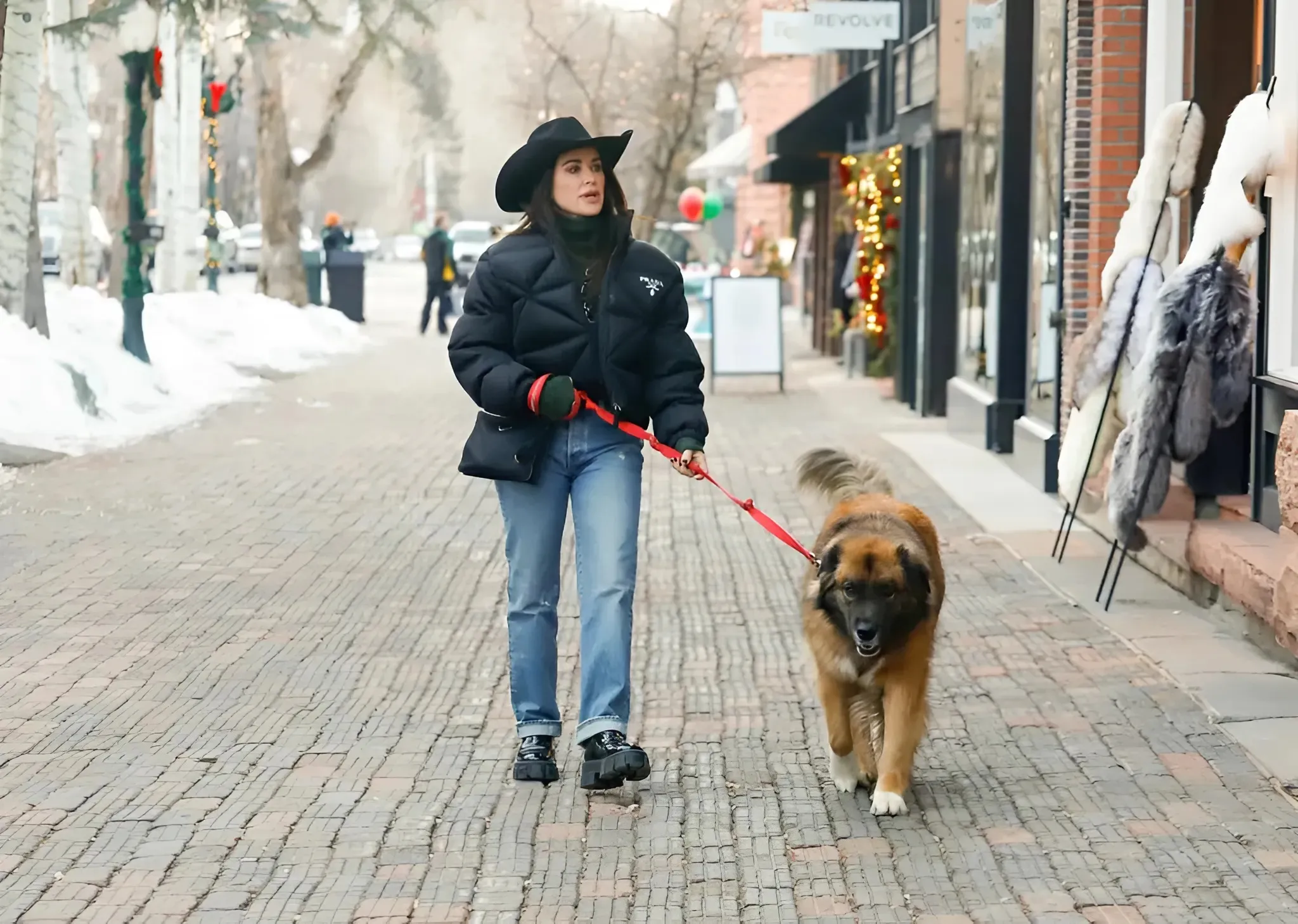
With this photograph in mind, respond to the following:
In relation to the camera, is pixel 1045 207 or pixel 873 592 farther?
pixel 1045 207

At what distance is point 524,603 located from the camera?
5988mm

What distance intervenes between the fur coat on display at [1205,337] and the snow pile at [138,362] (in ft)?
27.7

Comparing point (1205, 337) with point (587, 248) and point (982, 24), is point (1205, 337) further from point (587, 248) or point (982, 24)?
point (982, 24)

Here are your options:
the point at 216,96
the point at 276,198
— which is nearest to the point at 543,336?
the point at 216,96

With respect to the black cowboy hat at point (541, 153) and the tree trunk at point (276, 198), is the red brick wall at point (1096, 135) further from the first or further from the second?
the tree trunk at point (276, 198)

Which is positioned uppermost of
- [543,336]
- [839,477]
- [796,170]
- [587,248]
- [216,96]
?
[216,96]

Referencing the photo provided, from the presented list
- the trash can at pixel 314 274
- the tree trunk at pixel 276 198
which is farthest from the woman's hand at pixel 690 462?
the trash can at pixel 314 274

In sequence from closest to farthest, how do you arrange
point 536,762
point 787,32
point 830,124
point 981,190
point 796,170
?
point 536,762 < point 981,190 < point 787,32 < point 830,124 < point 796,170

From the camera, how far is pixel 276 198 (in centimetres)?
3394

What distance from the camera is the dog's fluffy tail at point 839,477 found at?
20.6ft

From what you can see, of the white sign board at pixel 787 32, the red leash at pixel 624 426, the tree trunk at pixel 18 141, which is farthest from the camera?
the white sign board at pixel 787 32

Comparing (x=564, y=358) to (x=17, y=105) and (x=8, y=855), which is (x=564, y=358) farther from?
(x=17, y=105)

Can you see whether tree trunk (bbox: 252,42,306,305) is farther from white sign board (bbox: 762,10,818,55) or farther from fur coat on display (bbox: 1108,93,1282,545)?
fur coat on display (bbox: 1108,93,1282,545)

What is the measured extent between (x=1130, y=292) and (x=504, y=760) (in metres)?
4.43
